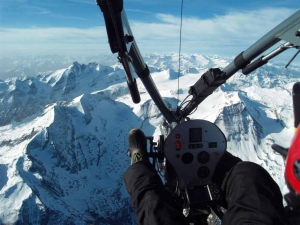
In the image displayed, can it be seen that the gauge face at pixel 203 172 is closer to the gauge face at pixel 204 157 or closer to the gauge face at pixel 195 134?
the gauge face at pixel 204 157

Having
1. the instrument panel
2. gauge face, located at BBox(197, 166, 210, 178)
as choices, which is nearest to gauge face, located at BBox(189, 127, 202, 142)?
the instrument panel

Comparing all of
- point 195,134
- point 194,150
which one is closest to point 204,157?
point 194,150

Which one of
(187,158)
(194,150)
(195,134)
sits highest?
(195,134)

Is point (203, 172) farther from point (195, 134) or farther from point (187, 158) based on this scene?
point (195, 134)

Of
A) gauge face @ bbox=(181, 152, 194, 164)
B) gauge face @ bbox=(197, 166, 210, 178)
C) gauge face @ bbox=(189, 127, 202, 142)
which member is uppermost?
gauge face @ bbox=(189, 127, 202, 142)

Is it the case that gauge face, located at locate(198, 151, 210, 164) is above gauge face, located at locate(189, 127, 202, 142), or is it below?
below

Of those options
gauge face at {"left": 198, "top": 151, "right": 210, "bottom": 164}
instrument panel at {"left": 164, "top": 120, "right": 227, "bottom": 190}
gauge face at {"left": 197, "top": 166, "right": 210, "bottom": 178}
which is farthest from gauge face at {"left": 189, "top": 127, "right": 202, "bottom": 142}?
gauge face at {"left": 197, "top": 166, "right": 210, "bottom": 178}

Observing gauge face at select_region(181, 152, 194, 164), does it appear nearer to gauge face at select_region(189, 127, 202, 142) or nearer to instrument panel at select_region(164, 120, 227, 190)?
instrument panel at select_region(164, 120, 227, 190)

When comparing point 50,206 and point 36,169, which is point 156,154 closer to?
point 50,206

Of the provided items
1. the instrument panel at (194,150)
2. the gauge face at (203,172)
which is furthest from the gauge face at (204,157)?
the gauge face at (203,172)
